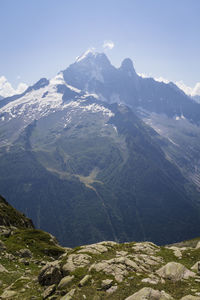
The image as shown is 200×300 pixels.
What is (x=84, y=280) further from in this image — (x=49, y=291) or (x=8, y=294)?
(x=8, y=294)

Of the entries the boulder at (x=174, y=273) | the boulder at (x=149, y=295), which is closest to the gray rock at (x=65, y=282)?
the boulder at (x=149, y=295)

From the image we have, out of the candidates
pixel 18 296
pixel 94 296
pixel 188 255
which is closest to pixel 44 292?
pixel 18 296

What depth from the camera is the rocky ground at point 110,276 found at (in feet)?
76.0

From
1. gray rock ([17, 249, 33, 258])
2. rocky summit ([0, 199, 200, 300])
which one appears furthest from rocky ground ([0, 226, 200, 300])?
gray rock ([17, 249, 33, 258])

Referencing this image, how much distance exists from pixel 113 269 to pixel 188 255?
52.3 feet

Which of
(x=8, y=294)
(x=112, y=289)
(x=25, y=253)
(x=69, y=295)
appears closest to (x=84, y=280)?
(x=69, y=295)

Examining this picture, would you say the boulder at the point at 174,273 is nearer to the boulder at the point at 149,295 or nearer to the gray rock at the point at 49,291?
the boulder at the point at 149,295

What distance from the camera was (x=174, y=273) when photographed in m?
26.4

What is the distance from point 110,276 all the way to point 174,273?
24.6 ft

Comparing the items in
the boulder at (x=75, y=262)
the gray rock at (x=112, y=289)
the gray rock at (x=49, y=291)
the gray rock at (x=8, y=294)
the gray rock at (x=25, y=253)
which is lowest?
the gray rock at (x=25, y=253)

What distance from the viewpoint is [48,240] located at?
216ft

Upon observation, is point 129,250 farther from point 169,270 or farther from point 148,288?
point 148,288

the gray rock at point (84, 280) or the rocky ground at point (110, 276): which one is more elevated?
the gray rock at point (84, 280)

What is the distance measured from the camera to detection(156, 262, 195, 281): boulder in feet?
85.2
